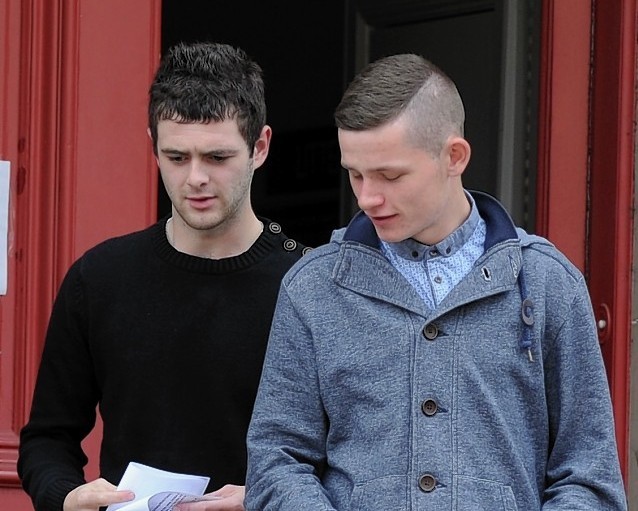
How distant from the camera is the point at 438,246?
95.2 inches

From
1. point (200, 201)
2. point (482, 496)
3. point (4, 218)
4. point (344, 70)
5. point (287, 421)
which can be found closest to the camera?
point (482, 496)

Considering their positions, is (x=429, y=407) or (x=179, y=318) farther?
(x=179, y=318)

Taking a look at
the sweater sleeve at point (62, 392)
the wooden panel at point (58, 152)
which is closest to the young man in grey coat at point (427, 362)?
the sweater sleeve at point (62, 392)

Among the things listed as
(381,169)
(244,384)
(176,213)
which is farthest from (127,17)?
(381,169)

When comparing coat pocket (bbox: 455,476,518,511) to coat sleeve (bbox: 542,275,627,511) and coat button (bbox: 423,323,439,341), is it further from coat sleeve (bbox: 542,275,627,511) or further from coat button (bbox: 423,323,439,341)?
coat button (bbox: 423,323,439,341)

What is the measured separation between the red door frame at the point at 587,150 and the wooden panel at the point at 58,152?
1.15 meters

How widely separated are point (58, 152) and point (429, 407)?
161 cm

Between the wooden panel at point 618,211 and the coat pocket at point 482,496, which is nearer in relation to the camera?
the coat pocket at point 482,496

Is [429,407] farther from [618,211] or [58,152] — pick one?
[618,211]

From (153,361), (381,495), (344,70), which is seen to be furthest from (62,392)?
(344,70)

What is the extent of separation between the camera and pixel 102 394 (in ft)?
9.34

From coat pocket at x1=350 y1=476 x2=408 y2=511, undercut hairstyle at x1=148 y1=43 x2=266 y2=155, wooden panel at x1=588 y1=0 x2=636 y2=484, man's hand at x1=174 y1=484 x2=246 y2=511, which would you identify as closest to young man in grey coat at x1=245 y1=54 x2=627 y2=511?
coat pocket at x1=350 y1=476 x2=408 y2=511

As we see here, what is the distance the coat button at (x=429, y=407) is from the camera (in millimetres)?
2316

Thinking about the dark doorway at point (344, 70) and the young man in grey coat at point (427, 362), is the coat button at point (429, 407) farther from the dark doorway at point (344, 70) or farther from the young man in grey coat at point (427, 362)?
the dark doorway at point (344, 70)
